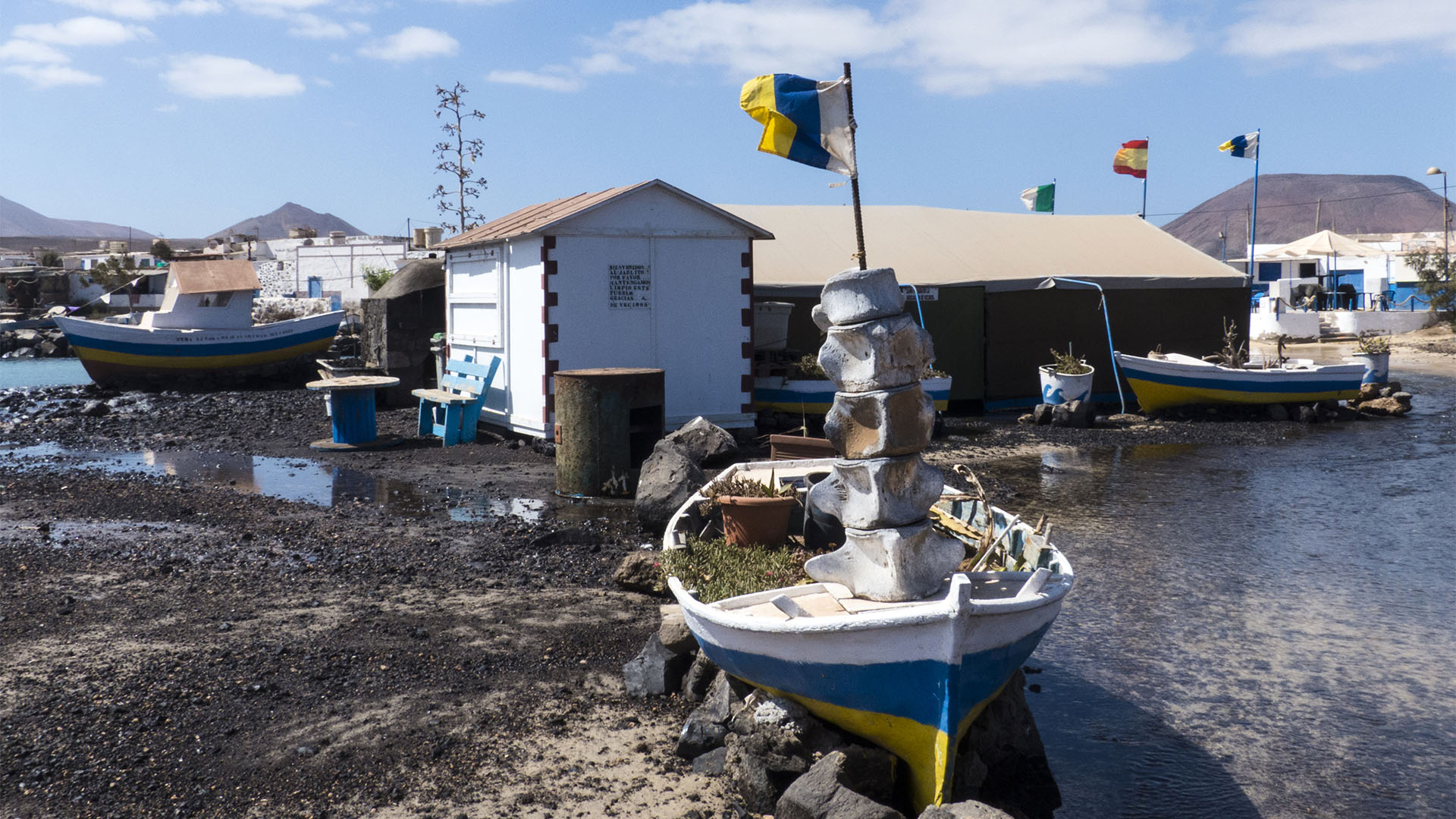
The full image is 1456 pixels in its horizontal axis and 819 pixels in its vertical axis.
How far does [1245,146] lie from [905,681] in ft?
86.0

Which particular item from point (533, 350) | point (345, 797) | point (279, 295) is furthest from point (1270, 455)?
point (279, 295)

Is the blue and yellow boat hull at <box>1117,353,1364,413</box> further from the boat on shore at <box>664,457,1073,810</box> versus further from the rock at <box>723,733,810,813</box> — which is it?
the rock at <box>723,733,810,813</box>

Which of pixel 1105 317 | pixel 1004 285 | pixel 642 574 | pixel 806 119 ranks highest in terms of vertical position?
pixel 806 119

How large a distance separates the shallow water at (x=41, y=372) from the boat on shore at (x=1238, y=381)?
24410 mm

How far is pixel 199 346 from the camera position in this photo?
23.0 meters

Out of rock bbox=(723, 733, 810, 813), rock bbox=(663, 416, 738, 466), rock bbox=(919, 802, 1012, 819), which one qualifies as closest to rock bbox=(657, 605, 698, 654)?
rock bbox=(723, 733, 810, 813)

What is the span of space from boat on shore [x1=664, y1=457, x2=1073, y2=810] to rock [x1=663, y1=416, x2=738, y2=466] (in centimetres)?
662

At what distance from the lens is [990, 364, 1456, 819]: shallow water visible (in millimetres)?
5453

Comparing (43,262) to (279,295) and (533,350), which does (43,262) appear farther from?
(533,350)

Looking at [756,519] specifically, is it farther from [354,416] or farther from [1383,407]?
[1383,407]

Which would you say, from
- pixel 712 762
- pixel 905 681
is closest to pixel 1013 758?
pixel 905 681

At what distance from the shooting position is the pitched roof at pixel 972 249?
63.2 ft

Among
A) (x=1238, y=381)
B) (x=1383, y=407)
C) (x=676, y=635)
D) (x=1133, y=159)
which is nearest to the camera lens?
(x=676, y=635)

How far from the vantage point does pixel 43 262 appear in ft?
231
